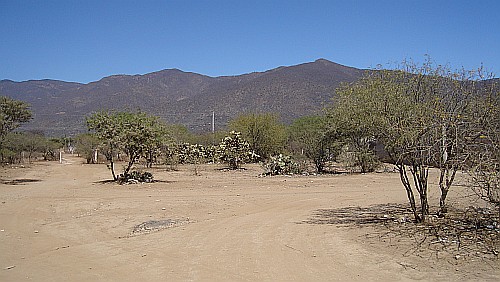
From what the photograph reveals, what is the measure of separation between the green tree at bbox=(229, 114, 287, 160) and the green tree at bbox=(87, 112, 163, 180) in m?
19.0

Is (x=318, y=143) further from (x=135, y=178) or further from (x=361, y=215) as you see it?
(x=361, y=215)

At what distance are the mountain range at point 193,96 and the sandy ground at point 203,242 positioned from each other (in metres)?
42.3

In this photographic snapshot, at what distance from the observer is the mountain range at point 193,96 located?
249ft

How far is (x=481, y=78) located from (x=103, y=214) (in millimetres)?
10300

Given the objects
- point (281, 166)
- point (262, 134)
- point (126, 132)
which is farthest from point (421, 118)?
point (262, 134)

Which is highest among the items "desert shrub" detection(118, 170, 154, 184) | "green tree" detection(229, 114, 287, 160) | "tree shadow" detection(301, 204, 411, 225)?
"green tree" detection(229, 114, 287, 160)

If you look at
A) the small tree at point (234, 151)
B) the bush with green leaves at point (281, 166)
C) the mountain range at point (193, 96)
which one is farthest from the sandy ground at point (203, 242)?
the mountain range at point (193, 96)

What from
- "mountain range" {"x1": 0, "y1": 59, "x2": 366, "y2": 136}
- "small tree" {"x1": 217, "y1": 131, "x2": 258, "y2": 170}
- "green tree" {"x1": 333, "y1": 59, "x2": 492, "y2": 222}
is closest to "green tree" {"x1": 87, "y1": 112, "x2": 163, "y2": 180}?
"small tree" {"x1": 217, "y1": 131, "x2": 258, "y2": 170}

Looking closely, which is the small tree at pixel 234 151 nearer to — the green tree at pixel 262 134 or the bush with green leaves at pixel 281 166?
the bush with green leaves at pixel 281 166

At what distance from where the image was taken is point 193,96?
316ft

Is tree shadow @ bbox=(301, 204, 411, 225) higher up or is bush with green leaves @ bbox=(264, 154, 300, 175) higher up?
bush with green leaves @ bbox=(264, 154, 300, 175)

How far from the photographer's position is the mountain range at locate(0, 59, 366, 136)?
75.8 metres

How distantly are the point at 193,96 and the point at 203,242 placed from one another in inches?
3445

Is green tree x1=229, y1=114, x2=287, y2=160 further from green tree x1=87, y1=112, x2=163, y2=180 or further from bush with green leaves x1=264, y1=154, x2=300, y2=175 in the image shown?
green tree x1=87, y1=112, x2=163, y2=180
